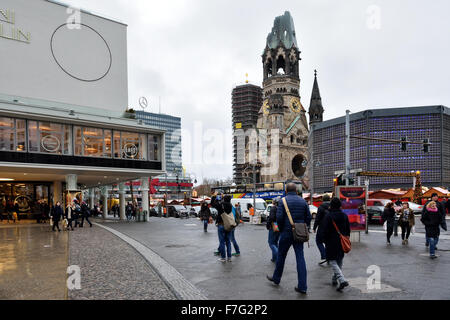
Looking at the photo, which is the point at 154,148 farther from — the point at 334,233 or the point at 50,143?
the point at 334,233

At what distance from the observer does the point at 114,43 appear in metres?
35.2

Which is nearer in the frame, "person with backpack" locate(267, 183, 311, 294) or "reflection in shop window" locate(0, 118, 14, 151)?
"person with backpack" locate(267, 183, 311, 294)

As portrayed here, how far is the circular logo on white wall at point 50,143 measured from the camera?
25.9 m

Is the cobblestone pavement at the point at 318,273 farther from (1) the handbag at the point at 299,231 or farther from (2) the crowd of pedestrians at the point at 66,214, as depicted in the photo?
(2) the crowd of pedestrians at the point at 66,214

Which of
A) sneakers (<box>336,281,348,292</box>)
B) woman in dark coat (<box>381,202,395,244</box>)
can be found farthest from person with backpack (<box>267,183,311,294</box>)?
woman in dark coat (<box>381,202,395,244</box>)

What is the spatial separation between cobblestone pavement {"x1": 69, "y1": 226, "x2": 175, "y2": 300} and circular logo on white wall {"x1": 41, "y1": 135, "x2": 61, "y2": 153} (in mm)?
16506

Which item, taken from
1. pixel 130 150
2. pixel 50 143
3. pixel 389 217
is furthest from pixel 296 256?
pixel 130 150

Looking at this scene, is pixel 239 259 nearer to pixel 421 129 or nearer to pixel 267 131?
pixel 421 129

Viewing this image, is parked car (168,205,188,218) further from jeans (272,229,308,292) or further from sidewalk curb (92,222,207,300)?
jeans (272,229,308,292)

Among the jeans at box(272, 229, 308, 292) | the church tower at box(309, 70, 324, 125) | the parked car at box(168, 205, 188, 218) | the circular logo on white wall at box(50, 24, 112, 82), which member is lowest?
the parked car at box(168, 205, 188, 218)

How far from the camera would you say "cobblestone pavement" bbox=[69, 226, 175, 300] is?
A: 6239 millimetres

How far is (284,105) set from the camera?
113 metres
